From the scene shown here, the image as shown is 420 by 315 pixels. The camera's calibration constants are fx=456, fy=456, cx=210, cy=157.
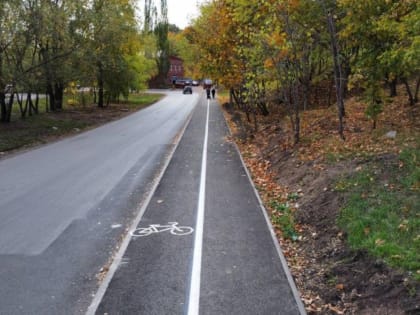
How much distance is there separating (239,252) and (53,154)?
11.7 metres

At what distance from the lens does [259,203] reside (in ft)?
33.5

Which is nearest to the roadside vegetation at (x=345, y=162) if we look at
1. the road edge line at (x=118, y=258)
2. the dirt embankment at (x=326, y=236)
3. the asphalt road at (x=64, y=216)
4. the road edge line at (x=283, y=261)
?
the dirt embankment at (x=326, y=236)

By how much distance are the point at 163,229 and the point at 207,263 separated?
5.82ft

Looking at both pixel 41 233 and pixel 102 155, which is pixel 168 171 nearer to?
pixel 102 155

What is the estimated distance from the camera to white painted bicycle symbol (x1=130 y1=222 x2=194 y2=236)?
8.30 m

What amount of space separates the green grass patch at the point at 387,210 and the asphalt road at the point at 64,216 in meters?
4.00

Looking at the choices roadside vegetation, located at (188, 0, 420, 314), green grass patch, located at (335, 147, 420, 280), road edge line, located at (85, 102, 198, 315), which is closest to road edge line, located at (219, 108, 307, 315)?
roadside vegetation, located at (188, 0, 420, 314)

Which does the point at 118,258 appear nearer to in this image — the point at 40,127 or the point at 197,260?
the point at 197,260

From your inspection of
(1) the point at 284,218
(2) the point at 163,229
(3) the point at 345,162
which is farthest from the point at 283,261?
(3) the point at 345,162

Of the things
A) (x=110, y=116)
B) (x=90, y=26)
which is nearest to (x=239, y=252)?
(x=90, y=26)

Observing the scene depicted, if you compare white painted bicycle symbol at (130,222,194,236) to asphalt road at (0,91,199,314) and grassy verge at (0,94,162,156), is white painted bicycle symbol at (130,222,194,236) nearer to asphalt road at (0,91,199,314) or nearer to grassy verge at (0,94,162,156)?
asphalt road at (0,91,199,314)

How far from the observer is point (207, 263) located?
6965mm

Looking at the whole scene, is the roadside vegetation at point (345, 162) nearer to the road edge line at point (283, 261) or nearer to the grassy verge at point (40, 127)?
the road edge line at point (283, 261)

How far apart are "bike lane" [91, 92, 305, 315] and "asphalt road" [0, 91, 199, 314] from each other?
0.44 m
